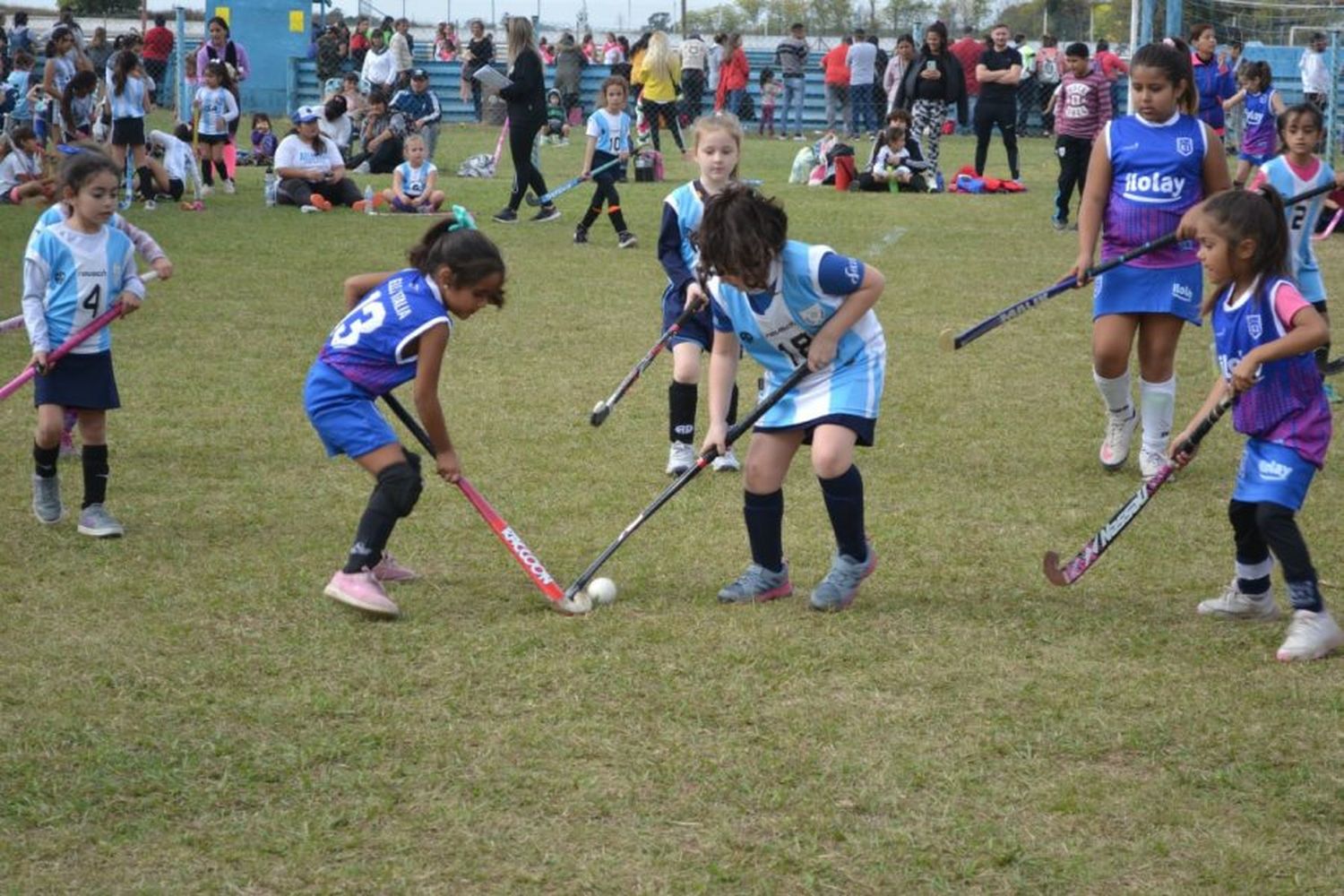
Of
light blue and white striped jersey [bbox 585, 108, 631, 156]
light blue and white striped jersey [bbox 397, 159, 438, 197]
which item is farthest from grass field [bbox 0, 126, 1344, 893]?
light blue and white striped jersey [bbox 397, 159, 438, 197]

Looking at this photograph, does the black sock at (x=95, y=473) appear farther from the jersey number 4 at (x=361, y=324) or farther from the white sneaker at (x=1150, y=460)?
the white sneaker at (x=1150, y=460)

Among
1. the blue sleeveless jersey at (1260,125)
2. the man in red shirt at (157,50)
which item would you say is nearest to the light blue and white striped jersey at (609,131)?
the blue sleeveless jersey at (1260,125)

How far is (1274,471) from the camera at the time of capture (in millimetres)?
4930

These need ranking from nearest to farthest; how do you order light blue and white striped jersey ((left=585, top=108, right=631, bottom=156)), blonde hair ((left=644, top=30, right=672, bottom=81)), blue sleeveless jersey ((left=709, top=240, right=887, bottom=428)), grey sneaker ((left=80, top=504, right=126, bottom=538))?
blue sleeveless jersey ((left=709, top=240, right=887, bottom=428)), grey sneaker ((left=80, top=504, right=126, bottom=538)), light blue and white striped jersey ((left=585, top=108, right=631, bottom=156)), blonde hair ((left=644, top=30, right=672, bottom=81))

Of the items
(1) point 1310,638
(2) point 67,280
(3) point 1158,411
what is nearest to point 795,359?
(1) point 1310,638

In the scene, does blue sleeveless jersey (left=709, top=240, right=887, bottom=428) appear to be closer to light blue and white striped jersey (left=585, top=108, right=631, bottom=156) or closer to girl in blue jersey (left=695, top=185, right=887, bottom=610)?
girl in blue jersey (left=695, top=185, right=887, bottom=610)

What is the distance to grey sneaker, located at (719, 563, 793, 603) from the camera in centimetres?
551

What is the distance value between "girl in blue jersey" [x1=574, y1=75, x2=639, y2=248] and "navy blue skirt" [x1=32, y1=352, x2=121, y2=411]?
909 cm

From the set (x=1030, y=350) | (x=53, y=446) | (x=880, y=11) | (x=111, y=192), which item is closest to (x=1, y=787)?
(x=53, y=446)

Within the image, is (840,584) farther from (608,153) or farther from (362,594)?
(608,153)

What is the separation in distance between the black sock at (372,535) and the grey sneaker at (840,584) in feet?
4.69

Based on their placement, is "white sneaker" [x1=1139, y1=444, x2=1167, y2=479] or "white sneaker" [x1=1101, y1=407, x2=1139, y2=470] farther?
"white sneaker" [x1=1101, y1=407, x2=1139, y2=470]

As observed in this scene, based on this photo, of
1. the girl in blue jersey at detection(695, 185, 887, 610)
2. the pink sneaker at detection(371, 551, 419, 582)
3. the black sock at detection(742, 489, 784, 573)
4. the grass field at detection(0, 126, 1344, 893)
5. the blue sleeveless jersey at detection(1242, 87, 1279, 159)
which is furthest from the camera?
the blue sleeveless jersey at detection(1242, 87, 1279, 159)

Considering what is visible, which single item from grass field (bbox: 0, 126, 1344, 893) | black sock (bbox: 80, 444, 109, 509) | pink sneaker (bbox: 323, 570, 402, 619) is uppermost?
black sock (bbox: 80, 444, 109, 509)
